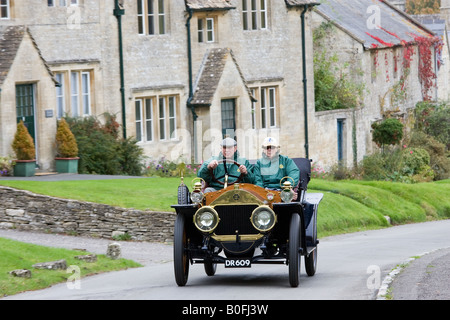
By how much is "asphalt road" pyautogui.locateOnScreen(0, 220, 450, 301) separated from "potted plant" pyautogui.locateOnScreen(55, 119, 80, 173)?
7.06 meters

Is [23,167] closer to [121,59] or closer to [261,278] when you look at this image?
[121,59]

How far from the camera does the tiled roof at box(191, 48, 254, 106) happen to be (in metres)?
33.3

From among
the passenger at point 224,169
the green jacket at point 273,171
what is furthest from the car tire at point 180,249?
the green jacket at point 273,171

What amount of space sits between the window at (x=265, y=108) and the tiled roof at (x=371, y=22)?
8343mm

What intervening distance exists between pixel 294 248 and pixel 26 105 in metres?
16.0

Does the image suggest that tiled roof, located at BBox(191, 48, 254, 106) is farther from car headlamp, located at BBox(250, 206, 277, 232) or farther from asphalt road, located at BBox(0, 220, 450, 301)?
car headlamp, located at BBox(250, 206, 277, 232)

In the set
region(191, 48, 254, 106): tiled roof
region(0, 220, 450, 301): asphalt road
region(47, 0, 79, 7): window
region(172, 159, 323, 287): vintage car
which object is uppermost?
region(47, 0, 79, 7): window

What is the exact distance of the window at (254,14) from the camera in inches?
1421

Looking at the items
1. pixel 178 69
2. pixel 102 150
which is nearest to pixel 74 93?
pixel 102 150

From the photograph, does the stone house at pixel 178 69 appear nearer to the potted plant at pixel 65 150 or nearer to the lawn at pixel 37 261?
the potted plant at pixel 65 150

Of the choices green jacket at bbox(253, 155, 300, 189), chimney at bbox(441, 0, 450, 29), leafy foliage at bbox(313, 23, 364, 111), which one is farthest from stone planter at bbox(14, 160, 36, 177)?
chimney at bbox(441, 0, 450, 29)

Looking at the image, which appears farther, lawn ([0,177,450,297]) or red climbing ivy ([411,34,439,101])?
red climbing ivy ([411,34,439,101])

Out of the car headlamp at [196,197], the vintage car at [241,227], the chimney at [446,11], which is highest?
the chimney at [446,11]
